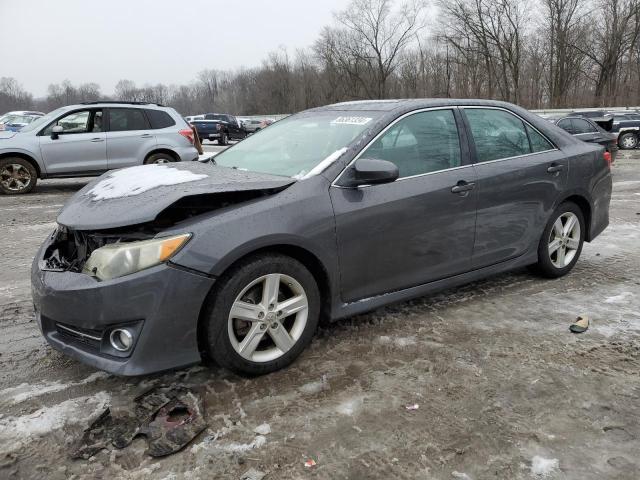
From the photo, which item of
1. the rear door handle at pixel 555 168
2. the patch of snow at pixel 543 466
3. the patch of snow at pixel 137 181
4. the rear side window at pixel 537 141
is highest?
the rear side window at pixel 537 141

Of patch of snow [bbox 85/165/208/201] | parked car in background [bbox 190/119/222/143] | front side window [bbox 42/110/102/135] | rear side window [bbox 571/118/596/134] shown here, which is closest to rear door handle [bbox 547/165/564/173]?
patch of snow [bbox 85/165/208/201]

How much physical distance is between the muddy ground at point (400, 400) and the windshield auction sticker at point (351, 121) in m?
1.38

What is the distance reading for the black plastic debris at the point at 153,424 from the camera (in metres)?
2.30

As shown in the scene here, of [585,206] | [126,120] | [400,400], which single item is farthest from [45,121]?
[400,400]

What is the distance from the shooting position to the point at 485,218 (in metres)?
3.79

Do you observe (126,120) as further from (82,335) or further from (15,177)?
(82,335)

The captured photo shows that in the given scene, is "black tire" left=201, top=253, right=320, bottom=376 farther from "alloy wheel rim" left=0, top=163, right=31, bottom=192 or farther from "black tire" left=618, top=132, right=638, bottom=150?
"black tire" left=618, top=132, right=638, bottom=150

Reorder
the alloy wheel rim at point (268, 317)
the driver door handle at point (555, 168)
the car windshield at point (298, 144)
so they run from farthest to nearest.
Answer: the driver door handle at point (555, 168) < the car windshield at point (298, 144) < the alloy wheel rim at point (268, 317)

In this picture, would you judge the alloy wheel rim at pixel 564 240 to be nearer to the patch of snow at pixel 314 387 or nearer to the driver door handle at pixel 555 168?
the driver door handle at pixel 555 168

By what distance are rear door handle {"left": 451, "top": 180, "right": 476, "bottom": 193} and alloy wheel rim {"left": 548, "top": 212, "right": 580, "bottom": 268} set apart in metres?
1.16

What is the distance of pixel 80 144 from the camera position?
9898 mm

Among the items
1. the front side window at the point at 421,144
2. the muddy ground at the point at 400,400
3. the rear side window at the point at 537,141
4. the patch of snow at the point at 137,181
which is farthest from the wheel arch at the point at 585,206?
the patch of snow at the point at 137,181

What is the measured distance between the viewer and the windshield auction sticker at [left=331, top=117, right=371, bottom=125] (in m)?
3.49

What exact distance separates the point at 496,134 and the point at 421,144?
83 cm
